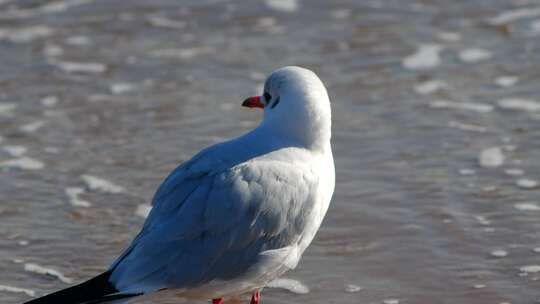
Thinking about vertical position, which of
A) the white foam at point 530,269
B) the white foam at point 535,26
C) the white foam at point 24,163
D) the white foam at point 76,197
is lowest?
the white foam at point 530,269

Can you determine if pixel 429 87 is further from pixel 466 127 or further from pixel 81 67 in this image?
pixel 81 67

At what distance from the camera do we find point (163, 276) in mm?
4648

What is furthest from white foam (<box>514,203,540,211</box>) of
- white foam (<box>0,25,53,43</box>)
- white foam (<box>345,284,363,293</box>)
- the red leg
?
white foam (<box>0,25,53,43</box>)

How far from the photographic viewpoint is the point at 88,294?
4.45 metres

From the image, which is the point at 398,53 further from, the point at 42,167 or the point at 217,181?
the point at 217,181

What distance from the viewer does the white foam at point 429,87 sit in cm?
799

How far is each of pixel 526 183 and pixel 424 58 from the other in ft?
7.47

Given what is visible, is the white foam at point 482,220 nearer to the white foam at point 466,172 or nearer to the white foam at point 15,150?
the white foam at point 466,172

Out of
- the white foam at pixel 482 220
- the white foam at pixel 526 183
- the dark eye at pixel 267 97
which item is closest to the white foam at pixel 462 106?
the white foam at pixel 526 183

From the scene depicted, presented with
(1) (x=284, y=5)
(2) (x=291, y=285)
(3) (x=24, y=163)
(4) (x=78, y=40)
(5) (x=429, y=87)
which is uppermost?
(1) (x=284, y=5)

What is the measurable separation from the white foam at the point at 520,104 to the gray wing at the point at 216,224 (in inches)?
125

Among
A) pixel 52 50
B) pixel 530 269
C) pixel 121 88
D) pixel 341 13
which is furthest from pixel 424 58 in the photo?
pixel 530 269

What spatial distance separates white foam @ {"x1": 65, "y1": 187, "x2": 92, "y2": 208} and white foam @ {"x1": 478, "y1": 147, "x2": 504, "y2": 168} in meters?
2.32

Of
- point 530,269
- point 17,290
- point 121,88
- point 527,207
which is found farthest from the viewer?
point 121,88
